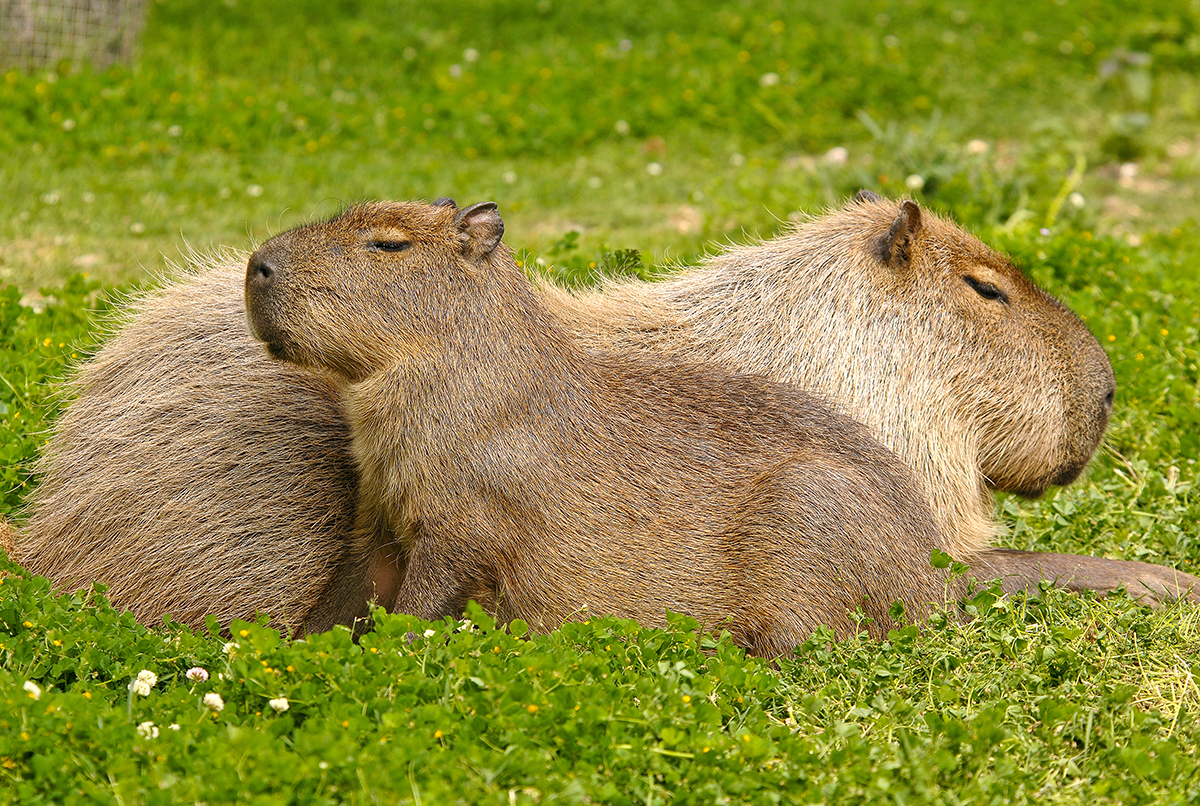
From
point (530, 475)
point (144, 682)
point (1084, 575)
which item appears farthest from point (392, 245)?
point (1084, 575)

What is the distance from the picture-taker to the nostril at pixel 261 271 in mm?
3297

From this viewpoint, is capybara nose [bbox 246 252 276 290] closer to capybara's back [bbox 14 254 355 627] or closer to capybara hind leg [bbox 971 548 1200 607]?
capybara's back [bbox 14 254 355 627]

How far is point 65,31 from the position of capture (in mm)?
9117

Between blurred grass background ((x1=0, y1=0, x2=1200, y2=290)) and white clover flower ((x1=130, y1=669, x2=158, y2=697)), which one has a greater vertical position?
white clover flower ((x1=130, y1=669, x2=158, y2=697))

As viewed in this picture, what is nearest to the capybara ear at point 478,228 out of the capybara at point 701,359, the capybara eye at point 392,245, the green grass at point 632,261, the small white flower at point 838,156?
the capybara eye at point 392,245

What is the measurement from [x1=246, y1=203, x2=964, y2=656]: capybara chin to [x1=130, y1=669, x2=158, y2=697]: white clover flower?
0.66 meters

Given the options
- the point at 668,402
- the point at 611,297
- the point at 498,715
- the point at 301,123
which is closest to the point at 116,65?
the point at 301,123

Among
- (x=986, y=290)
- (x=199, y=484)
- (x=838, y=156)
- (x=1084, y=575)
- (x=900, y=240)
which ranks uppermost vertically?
(x=900, y=240)

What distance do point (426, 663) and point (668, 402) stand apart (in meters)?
1.14

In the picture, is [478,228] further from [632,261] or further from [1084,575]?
[1084,575]

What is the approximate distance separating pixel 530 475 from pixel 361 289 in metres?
0.68

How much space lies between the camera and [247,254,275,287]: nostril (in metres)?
3.30

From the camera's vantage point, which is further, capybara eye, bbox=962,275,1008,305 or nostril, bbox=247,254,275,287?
capybara eye, bbox=962,275,1008,305

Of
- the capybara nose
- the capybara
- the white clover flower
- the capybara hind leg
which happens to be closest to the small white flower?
the capybara
